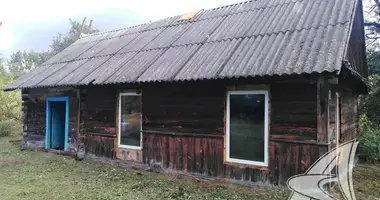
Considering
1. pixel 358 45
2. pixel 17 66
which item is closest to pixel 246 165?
pixel 358 45

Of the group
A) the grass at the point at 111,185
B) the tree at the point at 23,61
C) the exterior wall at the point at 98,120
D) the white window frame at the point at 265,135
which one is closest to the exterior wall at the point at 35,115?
the exterior wall at the point at 98,120

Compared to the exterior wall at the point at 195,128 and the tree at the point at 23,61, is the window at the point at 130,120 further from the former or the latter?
the tree at the point at 23,61

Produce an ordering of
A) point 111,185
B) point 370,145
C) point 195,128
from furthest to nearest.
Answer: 1. point 370,145
2. point 195,128
3. point 111,185

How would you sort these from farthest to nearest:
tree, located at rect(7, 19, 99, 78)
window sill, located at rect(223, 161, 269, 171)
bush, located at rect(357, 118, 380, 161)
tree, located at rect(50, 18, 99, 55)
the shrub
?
tree, located at rect(7, 19, 99, 78)
tree, located at rect(50, 18, 99, 55)
the shrub
bush, located at rect(357, 118, 380, 161)
window sill, located at rect(223, 161, 269, 171)

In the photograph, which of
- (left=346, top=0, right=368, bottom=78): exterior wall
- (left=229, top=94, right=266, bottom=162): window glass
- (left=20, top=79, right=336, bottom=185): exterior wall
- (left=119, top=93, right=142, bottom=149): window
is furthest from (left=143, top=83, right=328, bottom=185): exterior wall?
(left=346, top=0, right=368, bottom=78): exterior wall

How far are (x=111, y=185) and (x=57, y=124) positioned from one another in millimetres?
6242

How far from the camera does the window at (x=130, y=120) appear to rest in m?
7.95

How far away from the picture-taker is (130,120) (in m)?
8.12

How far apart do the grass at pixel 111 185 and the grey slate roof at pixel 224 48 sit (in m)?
2.26

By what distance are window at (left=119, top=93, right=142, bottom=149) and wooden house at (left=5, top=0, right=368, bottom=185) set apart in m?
0.03

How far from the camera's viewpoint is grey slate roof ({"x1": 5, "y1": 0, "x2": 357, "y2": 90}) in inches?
222

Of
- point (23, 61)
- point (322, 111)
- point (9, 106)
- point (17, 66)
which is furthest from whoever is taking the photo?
point (17, 66)

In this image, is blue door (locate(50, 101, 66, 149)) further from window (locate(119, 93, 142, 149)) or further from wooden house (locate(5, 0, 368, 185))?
window (locate(119, 93, 142, 149))

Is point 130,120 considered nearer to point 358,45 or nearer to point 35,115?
point 35,115
